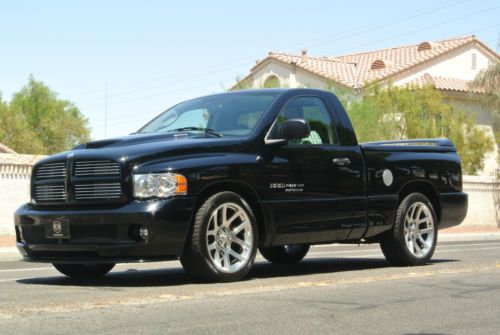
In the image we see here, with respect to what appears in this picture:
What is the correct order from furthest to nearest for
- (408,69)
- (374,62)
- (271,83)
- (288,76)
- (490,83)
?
(374,62) → (288,76) → (408,69) → (490,83) → (271,83)

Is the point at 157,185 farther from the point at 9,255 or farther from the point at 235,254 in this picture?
the point at 9,255

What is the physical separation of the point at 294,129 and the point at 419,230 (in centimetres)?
267

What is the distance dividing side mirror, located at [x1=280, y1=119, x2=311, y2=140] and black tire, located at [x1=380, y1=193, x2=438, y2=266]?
2.05 meters

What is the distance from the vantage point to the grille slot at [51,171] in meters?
8.67

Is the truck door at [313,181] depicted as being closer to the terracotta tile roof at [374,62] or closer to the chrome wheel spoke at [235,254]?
the chrome wheel spoke at [235,254]

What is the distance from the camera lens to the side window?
9914 mm

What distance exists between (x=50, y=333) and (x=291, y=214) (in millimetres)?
4030

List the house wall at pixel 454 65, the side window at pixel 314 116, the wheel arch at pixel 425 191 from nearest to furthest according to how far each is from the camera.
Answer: the side window at pixel 314 116 → the wheel arch at pixel 425 191 → the house wall at pixel 454 65

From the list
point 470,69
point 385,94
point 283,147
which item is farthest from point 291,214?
→ point 470,69

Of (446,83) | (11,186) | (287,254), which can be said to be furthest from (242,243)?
(446,83)

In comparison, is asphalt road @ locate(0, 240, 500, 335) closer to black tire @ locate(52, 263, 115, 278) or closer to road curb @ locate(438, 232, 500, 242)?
black tire @ locate(52, 263, 115, 278)

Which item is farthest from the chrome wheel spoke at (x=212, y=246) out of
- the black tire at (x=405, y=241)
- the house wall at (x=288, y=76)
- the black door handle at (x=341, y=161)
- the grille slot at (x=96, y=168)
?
the house wall at (x=288, y=76)

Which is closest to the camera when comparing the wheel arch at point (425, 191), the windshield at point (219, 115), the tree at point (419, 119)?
the windshield at point (219, 115)

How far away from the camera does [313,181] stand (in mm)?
9633
